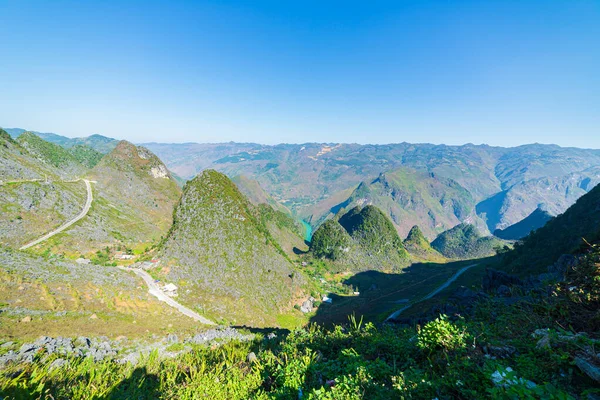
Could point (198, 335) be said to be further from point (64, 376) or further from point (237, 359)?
point (64, 376)

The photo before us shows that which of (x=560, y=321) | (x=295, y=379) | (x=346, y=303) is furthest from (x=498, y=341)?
(x=346, y=303)

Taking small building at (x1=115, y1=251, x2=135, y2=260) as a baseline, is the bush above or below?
above

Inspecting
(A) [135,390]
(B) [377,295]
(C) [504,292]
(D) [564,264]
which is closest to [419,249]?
(B) [377,295]

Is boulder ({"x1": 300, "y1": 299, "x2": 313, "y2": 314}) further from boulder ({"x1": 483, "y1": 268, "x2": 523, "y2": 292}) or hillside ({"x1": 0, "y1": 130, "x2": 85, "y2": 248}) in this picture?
hillside ({"x1": 0, "y1": 130, "x2": 85, "y2": 248})

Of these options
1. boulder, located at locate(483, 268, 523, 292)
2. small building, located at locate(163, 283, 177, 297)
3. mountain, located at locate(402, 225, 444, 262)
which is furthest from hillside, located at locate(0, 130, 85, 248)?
mountain, located at locate(402, 225, 444, 262)

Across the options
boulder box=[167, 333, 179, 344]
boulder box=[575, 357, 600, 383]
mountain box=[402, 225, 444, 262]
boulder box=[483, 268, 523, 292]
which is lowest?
mountain box=[402, 225, 444, 262]

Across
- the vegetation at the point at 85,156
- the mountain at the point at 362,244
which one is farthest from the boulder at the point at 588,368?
the vegetation at the point at 85,156
